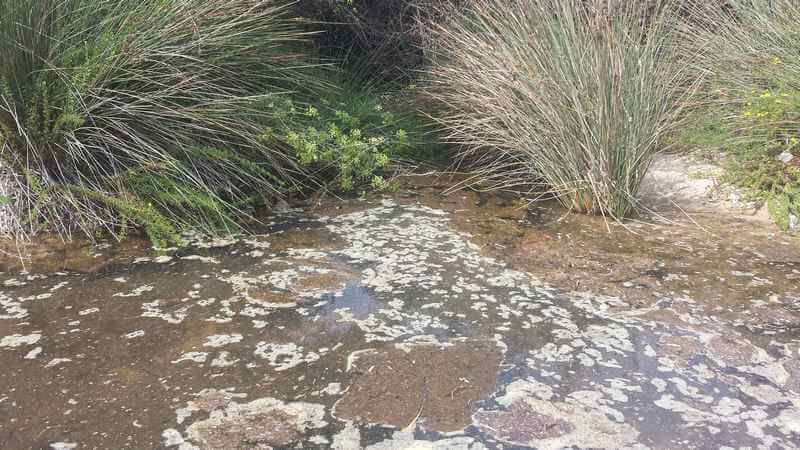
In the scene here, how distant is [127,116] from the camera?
303 cm

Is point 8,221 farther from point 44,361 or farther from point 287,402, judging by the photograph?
point 287,402

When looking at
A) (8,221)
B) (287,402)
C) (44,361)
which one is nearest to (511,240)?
(287,402)

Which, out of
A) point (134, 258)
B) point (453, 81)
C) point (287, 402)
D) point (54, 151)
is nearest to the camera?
point (287, 402)

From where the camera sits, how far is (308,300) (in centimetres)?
237

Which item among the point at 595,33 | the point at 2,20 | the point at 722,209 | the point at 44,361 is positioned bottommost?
the point at 722,209

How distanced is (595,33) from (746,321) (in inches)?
57.2

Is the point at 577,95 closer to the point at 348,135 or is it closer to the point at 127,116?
the point at 348,135

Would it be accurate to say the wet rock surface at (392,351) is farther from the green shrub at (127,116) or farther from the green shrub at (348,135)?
the green shrub at (348,135)

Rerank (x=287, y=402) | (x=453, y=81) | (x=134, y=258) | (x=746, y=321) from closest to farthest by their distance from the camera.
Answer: (x=287, y=402) < (x=746, y=321) < (x=134, y=258) < (x=453, y=81)

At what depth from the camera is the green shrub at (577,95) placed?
3.13 m

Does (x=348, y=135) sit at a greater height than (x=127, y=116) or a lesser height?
lesser

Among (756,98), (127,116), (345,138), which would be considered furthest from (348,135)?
(756,98)

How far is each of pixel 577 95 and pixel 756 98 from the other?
0.90 meters

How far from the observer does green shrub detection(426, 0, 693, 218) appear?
3.13 metres
